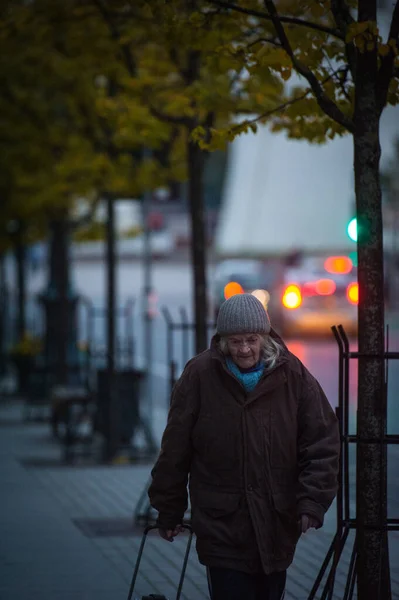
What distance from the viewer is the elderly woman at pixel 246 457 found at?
4988 millimetres

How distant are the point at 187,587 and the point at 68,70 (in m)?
9.13

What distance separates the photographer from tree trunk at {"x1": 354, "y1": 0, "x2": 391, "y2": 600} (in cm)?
609

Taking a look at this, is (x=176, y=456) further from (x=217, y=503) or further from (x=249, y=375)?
(x=249, y=375)

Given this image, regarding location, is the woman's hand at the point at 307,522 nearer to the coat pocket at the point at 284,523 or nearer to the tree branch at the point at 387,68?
the coat pocket at the point at 284,523

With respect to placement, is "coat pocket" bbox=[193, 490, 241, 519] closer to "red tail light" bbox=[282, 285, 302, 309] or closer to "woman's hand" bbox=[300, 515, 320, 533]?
"woman's hand" bbox=[300, 515, 320, 533]

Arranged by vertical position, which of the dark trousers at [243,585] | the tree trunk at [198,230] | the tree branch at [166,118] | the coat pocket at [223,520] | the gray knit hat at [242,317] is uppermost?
the tree branch at [166,118]

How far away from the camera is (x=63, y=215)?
19.6m

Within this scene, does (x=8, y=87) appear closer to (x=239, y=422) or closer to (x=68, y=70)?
(x=68, y=70)

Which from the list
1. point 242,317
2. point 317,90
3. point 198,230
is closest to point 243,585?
point 242,317

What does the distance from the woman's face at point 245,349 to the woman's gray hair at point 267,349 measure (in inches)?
1.4

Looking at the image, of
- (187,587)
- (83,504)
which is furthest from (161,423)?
(187,587)

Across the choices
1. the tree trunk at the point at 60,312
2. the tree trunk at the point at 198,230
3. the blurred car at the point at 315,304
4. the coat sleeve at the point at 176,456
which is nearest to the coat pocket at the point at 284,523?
the coat sleeve at the point at 176,456

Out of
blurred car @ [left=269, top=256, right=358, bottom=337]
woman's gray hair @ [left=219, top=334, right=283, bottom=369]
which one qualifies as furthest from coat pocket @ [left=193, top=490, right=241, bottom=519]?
blurred car @ [left=269, top=256, right=358, bottom=337]

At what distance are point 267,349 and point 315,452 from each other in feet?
1.50
